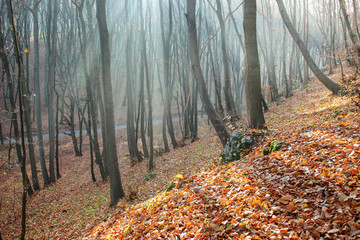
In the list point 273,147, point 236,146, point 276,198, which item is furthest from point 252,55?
point 276,198

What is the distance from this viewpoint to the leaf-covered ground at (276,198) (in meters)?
2.89

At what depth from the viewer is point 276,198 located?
3.52 meters

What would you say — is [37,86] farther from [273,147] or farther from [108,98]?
[273,147]

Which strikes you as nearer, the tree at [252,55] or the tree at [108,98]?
the tree at [252,55]

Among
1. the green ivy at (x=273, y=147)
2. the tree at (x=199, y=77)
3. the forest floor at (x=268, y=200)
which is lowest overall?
the forest floor at (x=268, y=200)

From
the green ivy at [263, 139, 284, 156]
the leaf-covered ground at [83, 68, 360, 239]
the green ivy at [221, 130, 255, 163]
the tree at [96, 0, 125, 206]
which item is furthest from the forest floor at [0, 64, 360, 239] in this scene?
the tree at [96, 0, 125, 206]

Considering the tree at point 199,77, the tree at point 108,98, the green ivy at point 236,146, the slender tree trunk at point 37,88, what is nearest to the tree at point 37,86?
the slender tree trunk at point 37,88

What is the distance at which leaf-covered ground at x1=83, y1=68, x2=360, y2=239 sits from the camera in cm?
289

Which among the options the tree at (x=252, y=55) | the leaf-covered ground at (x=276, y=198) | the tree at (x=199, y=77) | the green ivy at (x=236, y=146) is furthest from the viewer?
the tree at (x=199, y=77)

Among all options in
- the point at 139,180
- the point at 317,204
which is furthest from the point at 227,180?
the point at 139,180

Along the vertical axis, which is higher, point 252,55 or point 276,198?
point 252,55

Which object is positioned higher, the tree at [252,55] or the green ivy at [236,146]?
the tree at [252,55]

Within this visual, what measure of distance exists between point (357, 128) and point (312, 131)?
3.03 feet

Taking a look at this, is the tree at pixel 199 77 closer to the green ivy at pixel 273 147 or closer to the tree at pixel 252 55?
the tree at pixel 252 55
